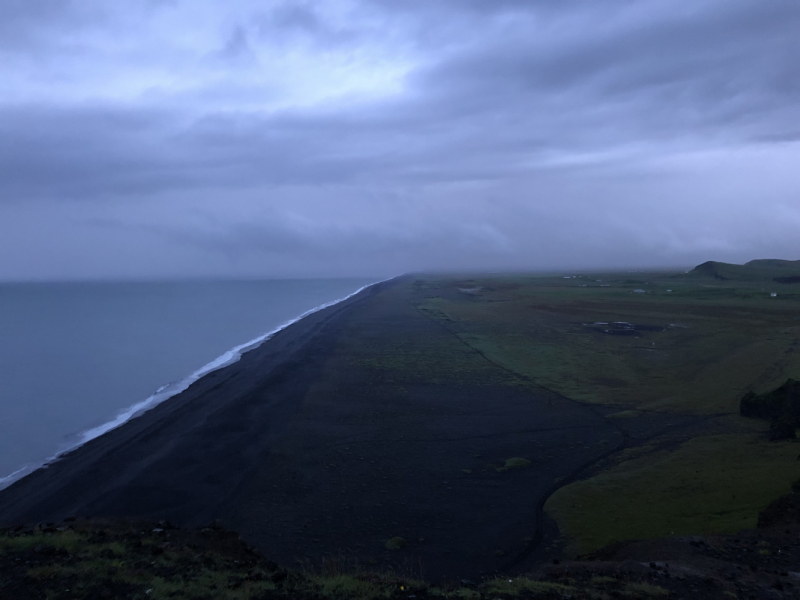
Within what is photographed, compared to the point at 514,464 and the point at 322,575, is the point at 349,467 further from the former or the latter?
the point at 322,575

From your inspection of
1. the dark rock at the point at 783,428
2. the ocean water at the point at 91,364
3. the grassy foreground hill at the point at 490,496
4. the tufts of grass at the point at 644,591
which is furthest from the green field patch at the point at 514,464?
the ocean water at the point at 91,364

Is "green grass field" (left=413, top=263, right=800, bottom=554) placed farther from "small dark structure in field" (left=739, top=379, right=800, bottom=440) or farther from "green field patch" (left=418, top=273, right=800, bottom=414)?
"small dark structure in field" (left=739, top=379, right=800, bottom=440)

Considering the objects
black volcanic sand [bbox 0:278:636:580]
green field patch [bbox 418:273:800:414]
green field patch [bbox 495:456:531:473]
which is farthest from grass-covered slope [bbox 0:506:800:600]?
green field patch [bbox 418:273:800:414]

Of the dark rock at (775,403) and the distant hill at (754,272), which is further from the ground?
the distant hill at (754,272)

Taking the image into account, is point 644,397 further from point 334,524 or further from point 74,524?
point 74,524

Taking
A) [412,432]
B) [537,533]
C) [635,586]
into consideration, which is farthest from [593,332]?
[635,586]

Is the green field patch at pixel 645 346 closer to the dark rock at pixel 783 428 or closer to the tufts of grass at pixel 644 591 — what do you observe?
the dark rock at pixel 783 428
